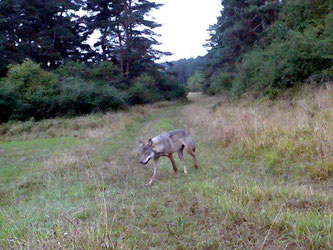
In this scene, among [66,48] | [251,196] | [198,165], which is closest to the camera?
[251,196]

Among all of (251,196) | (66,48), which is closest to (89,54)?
(66,48)

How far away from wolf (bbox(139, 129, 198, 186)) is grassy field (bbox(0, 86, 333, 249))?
1.82 ft

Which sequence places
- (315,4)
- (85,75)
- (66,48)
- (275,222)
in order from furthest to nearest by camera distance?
1. (66,48)
2. (85,75)
3. (315,4)
4. (275,222)

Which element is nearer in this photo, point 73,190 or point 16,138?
point 73,190

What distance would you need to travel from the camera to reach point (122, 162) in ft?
28.7

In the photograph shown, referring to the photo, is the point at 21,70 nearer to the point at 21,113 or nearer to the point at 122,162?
the point at 21,113

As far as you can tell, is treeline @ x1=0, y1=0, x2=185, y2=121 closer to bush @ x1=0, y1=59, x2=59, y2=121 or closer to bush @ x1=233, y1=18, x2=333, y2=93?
bush @ x1=0, y1=59, x2=59, y2=121

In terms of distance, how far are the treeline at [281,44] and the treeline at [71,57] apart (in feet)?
37.2

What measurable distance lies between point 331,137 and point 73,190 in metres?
6.49

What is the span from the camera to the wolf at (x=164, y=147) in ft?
21.7

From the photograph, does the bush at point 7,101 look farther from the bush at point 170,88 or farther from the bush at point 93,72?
the bush at point 170,88

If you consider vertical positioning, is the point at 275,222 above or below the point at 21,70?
below

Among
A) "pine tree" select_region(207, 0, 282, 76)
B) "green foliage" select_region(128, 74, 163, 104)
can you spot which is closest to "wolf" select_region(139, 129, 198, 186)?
"pine tree" select_region(207, 0, 282, 76)

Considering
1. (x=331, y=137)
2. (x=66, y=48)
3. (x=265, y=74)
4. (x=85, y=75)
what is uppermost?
(x=66, y=48)
